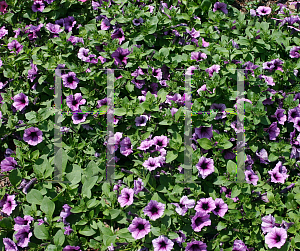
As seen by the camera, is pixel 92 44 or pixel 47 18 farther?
pixel 47 18

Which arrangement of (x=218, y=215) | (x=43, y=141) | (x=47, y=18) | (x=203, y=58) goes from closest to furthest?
(x=218, y=215) → (x=43, y=141) → (x=203, y=58) → (x=47, y=18)

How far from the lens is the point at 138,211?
3.22 m

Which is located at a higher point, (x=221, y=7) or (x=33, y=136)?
(x=221, y=7)

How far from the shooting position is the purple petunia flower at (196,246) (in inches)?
118

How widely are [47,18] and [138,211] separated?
3.42 metres

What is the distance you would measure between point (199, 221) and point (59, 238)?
1.55 metres

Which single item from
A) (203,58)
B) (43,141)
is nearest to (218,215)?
(203,58)

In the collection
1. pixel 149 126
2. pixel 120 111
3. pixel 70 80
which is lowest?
pixel 149 126

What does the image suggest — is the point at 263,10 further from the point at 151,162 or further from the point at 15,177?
the point at 15,177

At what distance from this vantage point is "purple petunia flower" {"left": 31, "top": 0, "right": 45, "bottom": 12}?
4.48 m

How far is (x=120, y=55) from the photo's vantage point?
4.03 metres

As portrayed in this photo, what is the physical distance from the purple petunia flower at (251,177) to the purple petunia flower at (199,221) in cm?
66

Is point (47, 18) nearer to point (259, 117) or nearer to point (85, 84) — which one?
point (85, 84)

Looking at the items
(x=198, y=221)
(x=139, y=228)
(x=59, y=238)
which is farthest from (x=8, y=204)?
(x=198, y=221)
